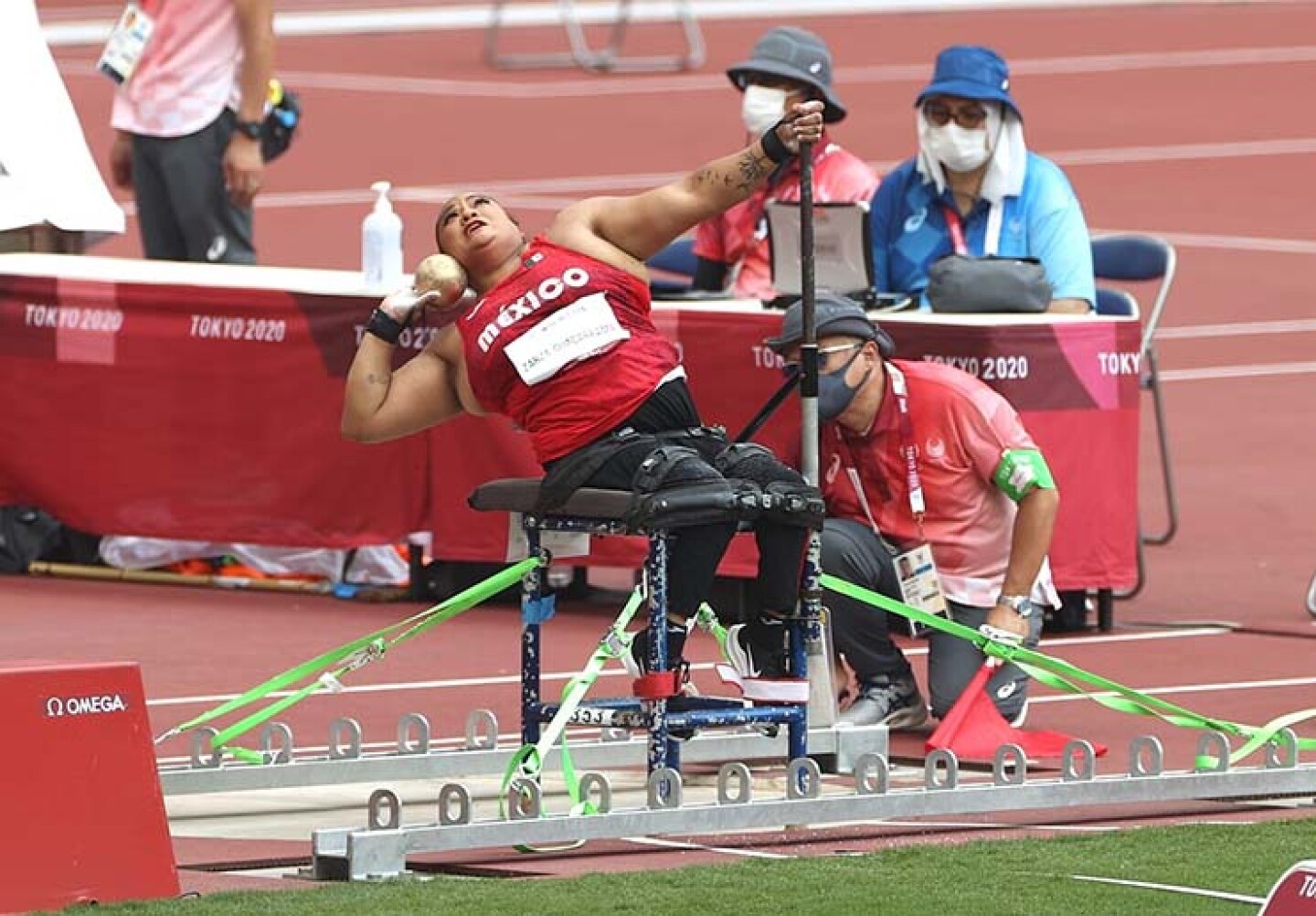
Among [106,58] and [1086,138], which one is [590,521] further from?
[1086,138]

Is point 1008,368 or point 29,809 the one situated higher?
point 1008,368

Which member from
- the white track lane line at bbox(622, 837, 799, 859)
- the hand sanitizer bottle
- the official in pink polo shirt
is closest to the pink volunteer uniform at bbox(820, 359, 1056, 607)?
the official in pink polo shirt

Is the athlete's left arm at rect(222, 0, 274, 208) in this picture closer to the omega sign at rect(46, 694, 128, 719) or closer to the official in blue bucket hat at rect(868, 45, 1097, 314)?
the official in blue bucket hat at rect(868, 45, 1097, 314)

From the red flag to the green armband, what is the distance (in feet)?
1.82

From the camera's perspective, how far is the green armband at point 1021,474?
10.4m

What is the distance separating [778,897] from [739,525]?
1.45m

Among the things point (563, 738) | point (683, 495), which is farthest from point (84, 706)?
point (683, 495)

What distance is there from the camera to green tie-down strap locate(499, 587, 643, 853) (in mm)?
8664

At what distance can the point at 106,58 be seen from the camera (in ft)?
48.0

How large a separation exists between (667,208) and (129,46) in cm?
579

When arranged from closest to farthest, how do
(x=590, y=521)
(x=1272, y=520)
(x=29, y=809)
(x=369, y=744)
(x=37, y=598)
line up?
1. (x=29, y=809)
2. (x=590, y=521)
3. (x=369, y=744)
4. (x=37, y=598)
5. (x=1272, y=520)

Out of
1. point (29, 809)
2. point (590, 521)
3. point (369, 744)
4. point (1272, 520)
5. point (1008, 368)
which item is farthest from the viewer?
point (1272, 520)

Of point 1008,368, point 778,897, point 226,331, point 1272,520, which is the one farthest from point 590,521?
point 1272,520

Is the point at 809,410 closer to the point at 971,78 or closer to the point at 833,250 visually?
the point at 833,250
